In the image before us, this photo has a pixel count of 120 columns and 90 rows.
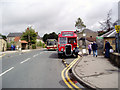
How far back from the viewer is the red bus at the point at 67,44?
47.5 feet

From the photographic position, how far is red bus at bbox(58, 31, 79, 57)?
47.5 feet

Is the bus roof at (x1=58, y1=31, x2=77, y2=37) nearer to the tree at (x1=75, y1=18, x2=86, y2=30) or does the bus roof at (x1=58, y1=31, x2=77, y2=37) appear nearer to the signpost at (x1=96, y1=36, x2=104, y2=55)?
the signpost at (x1=96, y1=36, x2=104, y2=55)

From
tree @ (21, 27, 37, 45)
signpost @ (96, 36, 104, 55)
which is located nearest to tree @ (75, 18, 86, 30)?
tree @ (21, 27, 37, 45)

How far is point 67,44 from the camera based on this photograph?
565 inches

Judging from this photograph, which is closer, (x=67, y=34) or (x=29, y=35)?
(x=67, y=34)

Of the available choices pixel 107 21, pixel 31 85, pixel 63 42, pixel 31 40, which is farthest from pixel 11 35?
pixel 31 85

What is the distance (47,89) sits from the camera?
491cm

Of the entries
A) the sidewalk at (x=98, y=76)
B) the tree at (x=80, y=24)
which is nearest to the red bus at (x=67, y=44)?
the sidewalk at (x=98, y=76)

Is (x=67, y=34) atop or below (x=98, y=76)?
atop

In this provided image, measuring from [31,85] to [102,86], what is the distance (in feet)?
9.64

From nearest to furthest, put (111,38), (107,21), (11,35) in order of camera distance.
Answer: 1. (111,38)
2. (107,21)
3. (11,35)

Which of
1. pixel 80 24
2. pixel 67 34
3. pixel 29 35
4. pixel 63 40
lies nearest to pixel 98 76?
pixel 63 40

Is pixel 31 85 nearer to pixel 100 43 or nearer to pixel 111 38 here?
pixel 100 43

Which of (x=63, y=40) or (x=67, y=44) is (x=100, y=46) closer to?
(x=67, y=44)
